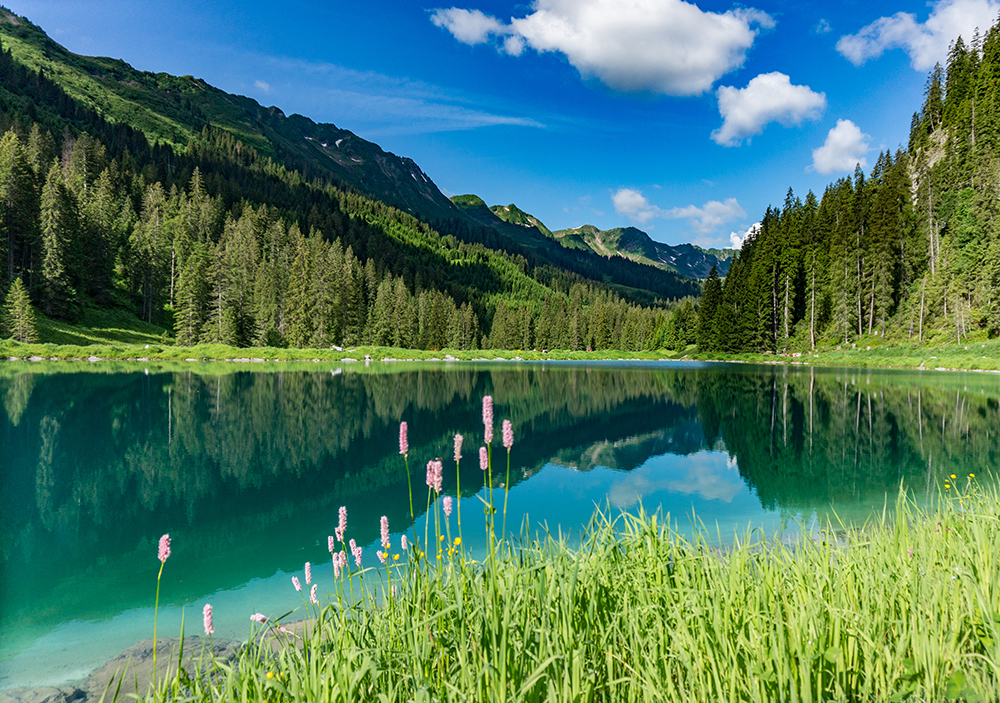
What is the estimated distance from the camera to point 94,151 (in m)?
97.4

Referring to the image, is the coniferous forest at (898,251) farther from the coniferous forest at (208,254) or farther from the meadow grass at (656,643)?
the meadow grass at (656,643)

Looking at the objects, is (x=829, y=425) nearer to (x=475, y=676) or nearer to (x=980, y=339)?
(x=475, y=676)

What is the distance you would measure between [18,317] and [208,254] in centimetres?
3773

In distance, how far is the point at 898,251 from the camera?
6894cm

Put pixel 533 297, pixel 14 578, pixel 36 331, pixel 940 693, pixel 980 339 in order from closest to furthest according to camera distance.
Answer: pixel 940 693 → pixel 14 578 → pixel 980 339 → pixel 36 331 → pixel 533 297

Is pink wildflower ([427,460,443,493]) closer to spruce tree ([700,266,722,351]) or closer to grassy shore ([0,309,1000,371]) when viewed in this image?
grassy shore ([0,309,1000,371])

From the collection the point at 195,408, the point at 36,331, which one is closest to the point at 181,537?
the point at 195,408

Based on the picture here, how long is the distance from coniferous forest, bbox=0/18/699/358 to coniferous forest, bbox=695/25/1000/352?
39980mm

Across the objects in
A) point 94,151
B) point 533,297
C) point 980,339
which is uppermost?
point 94,151

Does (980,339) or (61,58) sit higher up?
(61,58)

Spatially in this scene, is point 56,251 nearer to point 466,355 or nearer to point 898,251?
point 466,355

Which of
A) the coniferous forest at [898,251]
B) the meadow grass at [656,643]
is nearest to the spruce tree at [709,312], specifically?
the coniferous forest at [898,251]

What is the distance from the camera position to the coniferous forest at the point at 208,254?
6388 cm

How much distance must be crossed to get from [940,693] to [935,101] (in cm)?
11029
